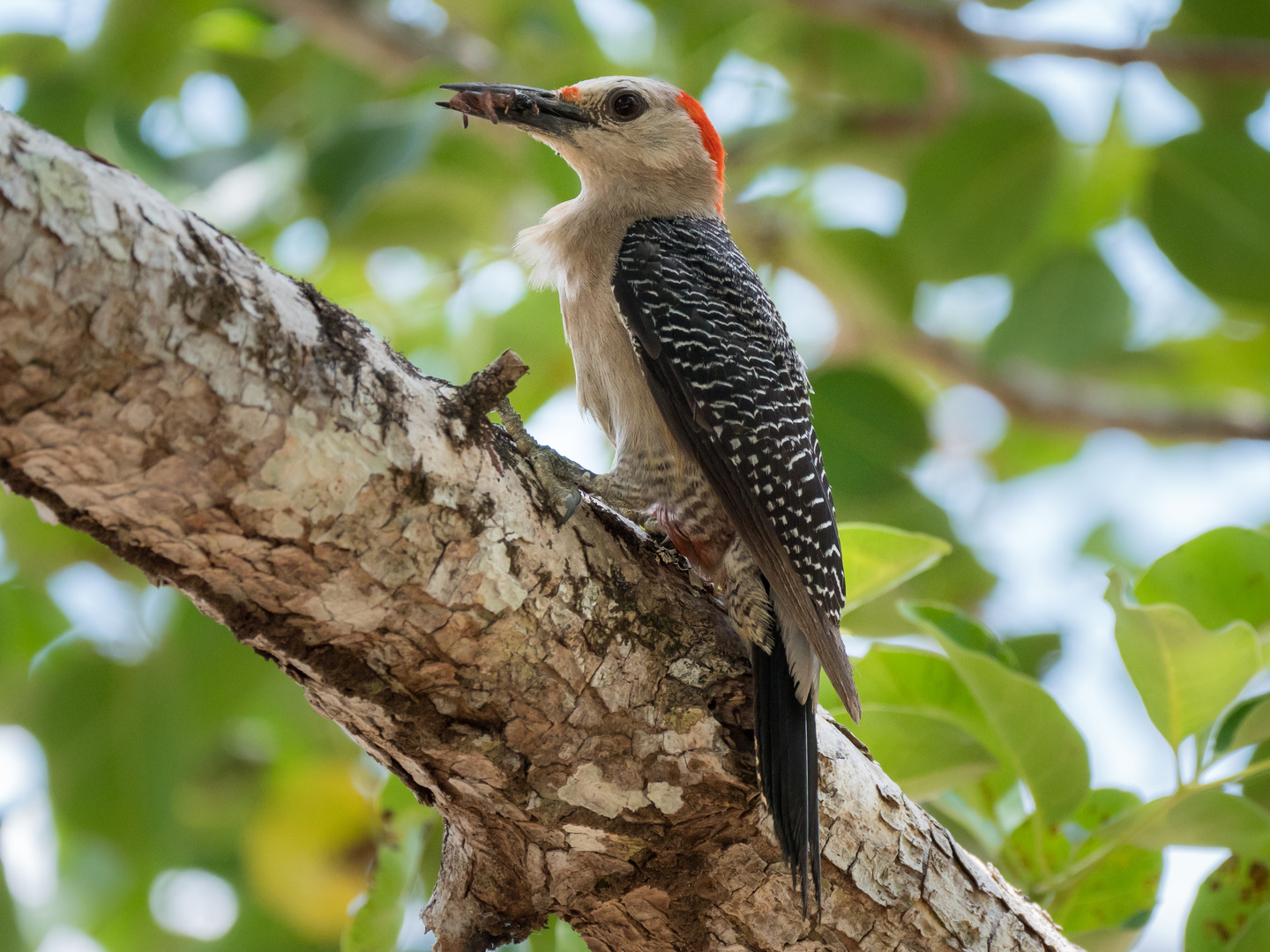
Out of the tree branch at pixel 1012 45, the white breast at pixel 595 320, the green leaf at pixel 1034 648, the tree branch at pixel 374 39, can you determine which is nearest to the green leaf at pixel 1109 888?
the green leaf at pixel 1034 648

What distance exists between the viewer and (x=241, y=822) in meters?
4.51

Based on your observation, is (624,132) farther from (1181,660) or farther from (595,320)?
(1181,660)

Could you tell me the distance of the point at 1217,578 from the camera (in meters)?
2.43

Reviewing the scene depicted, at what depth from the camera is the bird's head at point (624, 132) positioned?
10.6 ft

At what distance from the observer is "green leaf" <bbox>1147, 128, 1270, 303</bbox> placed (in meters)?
4.00

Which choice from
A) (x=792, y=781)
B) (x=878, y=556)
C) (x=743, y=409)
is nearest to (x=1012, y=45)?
(x=743, y=409)

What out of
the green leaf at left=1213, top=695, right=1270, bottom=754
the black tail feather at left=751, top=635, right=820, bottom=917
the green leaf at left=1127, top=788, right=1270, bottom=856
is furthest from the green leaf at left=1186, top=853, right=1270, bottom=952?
the black tail feather at left=751, top=635, right=820, bottom=917

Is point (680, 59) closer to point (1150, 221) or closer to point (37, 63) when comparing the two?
point (1150, 221)

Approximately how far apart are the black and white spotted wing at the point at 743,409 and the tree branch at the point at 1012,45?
160 centimetres

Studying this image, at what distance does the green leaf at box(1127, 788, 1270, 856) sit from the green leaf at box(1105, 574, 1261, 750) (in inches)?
5.7

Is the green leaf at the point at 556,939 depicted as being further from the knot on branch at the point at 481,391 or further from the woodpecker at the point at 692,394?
the knot on branch at the point at 481,391

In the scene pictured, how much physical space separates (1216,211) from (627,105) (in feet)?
7.76

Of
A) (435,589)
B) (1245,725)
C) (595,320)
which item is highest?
(595,320)

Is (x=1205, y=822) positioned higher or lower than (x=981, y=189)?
lower
